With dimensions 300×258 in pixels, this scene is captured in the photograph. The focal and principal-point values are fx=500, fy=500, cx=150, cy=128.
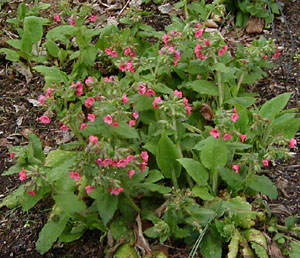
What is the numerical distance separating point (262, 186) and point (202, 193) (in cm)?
34

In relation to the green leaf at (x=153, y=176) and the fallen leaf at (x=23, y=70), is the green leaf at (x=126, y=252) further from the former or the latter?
the fallen leaf at (x=23, y=70)

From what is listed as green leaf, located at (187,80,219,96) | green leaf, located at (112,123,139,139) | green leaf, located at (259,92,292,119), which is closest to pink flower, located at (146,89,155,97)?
green leaf, located at (112,123,139,139)

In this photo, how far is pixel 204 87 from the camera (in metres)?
3.38

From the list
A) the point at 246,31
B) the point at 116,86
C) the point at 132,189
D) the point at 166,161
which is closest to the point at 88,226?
the point at 132,189

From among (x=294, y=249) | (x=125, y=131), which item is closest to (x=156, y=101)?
(x=125, y=131)

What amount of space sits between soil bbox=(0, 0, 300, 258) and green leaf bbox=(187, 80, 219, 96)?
56 centimetres

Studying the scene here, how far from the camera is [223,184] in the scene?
3.08 m

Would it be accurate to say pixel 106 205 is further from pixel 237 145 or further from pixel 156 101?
pixel 237 145

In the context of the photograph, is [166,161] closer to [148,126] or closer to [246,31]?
[148,126]

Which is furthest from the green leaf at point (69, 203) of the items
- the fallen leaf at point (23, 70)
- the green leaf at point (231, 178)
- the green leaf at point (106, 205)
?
the fallen leaf at point (23, 70)

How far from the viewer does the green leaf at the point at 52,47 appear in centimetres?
411

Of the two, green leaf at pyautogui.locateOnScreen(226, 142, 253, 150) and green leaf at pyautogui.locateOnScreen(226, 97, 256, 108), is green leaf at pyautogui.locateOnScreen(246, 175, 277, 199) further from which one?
green leaf at pyautogui.locateOnScreen(226, 97, 256, 108)

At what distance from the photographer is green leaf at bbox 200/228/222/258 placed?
2.71 meters

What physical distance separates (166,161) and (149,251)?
0.52 m
